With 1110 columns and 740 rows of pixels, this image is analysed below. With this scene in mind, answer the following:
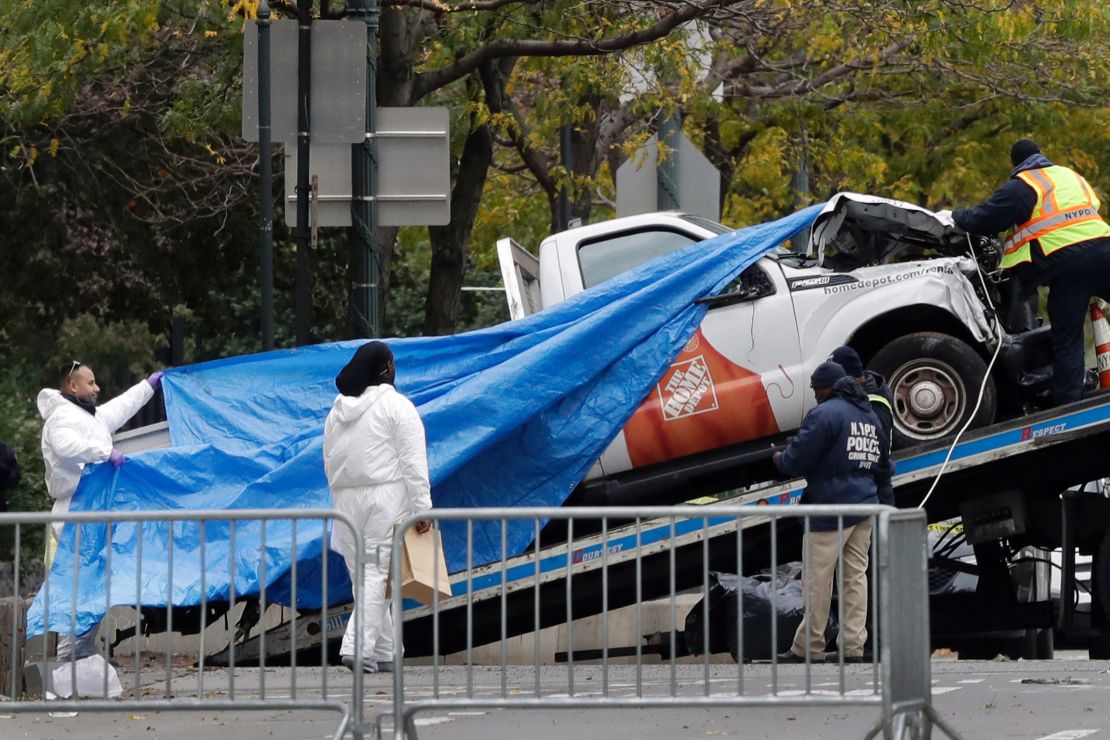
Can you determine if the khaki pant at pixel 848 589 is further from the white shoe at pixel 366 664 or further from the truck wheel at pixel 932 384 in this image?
the white shoe at pixel 366 664

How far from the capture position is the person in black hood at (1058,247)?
1040cm

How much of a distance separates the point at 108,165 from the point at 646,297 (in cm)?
1178

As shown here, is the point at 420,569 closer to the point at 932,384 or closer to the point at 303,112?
the point at 932,384

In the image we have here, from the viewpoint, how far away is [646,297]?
1058 centimetres

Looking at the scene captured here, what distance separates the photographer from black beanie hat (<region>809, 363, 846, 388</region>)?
996cm

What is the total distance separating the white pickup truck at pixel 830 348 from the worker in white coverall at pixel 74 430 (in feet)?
8.66

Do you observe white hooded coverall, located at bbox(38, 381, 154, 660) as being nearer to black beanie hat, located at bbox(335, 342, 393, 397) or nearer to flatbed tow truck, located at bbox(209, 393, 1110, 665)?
flatbed tow truck, located at bbox(209, 393, 1110, 665)

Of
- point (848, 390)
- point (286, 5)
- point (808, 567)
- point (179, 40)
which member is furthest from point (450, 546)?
point (179, 40)

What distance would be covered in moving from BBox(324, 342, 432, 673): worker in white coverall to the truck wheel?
2.80 meters

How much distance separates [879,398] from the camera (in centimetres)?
1028

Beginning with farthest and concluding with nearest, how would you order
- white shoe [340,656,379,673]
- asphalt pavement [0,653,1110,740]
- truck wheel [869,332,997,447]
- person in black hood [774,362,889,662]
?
truck wheel [869,332,997,447] → person in black hood [774,362,889,662] → white shoe [340,656,379,673] → asphalt pavement [0,653,1110,740]

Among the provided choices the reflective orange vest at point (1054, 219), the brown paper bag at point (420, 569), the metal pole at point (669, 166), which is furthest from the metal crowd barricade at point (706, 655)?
the metal pole at point (669, 166)

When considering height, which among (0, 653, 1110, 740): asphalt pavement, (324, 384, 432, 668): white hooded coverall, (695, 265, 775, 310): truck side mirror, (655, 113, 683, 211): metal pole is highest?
(655, 113, 683, 211): metal pole

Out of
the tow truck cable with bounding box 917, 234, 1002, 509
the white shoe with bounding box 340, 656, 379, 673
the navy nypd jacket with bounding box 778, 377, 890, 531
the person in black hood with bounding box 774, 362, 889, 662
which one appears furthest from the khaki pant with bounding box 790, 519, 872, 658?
the white shoe with bounding box 340, 656, 379, 673
